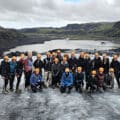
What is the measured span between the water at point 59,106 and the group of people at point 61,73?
679mm

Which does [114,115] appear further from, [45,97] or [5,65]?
[5,65]

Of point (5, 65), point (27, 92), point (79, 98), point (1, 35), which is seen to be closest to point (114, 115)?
point (79, 98)

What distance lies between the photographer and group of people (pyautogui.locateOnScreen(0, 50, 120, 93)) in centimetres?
2078

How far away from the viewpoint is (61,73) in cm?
2234

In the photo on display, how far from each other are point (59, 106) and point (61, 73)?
528 cm

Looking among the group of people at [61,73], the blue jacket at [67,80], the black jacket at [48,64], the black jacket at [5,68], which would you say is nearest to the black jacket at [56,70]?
the group of people at [61,73]

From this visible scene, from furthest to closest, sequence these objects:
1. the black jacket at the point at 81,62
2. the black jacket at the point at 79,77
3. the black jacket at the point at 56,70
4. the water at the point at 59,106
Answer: the black jacket at the point at 81,62, the black jacket at the point at 56,70, the black jacket at the point at 79,77, the water at the point at 59,106

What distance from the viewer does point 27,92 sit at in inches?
816

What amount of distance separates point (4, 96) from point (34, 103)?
2666mm

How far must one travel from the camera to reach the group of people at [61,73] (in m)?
20.8

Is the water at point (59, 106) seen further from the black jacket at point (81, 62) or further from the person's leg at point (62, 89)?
the black jacket at point (81, 62)

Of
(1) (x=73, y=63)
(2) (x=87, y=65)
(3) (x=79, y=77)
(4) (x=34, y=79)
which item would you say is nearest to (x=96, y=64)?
(2) (x=87, y=65)

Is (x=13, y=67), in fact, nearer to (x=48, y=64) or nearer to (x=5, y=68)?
(x=5, y=68)

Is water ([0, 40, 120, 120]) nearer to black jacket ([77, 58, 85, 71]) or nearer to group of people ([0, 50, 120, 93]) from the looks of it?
group of people ([0, 50, 120, 93])
